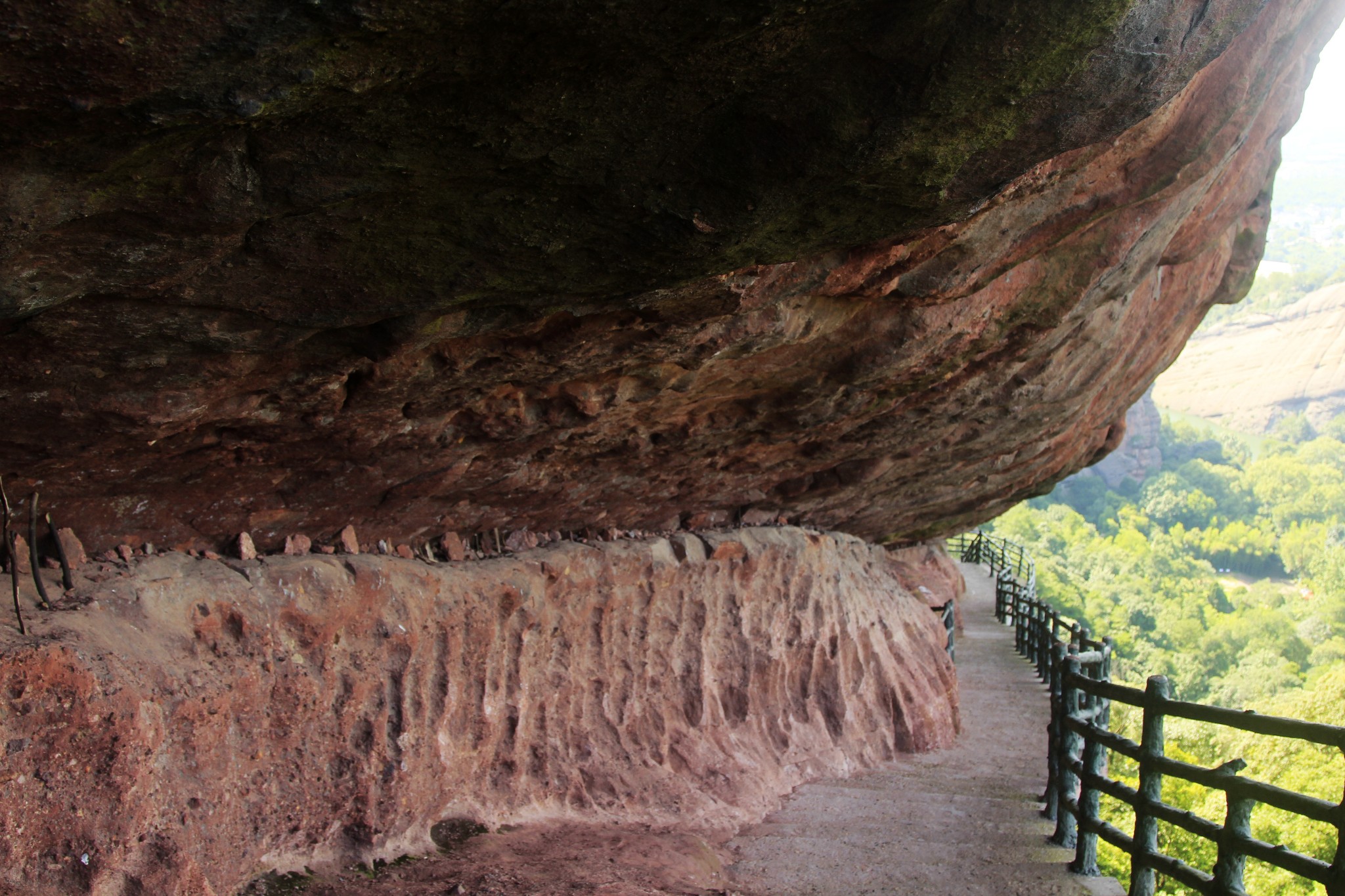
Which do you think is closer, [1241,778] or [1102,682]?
[1241,778]

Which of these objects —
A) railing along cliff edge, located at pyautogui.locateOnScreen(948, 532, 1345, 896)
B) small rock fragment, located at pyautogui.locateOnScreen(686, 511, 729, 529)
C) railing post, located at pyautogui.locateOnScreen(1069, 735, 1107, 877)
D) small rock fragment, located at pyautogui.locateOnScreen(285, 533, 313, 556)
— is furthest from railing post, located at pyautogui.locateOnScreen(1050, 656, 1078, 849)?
small rock fragment, located at pyautogui.locateOnScreen(285, 533, 313, 556)

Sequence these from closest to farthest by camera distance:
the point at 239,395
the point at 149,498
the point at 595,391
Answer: the point at 239,395
the point at 149,498
the point at 595,391

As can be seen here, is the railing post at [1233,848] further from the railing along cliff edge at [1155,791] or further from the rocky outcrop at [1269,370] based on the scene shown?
the rocky outcrop at [1269,370]

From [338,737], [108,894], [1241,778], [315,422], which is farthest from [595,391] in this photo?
[1241,778]

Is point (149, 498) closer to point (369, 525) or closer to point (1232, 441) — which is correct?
point (369, 525)

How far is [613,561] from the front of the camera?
20.7ft

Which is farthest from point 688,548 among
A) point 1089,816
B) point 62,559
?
point 62,559

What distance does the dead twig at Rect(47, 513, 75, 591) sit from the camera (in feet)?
11.0

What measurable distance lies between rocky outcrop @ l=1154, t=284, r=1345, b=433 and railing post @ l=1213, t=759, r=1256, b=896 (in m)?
105

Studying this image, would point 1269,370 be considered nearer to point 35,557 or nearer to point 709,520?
point 709,520

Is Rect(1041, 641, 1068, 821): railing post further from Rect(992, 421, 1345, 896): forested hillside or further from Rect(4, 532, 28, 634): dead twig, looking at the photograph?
Rect(992, 421, 1345, 896): forested hillside

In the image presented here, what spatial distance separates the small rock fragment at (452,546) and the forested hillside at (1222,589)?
32.8ft

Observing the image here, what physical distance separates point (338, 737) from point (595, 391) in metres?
2.00

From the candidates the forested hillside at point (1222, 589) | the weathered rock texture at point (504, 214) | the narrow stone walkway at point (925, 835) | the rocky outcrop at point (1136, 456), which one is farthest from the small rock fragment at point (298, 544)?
the rocky outcrop at point (1136, 456)
